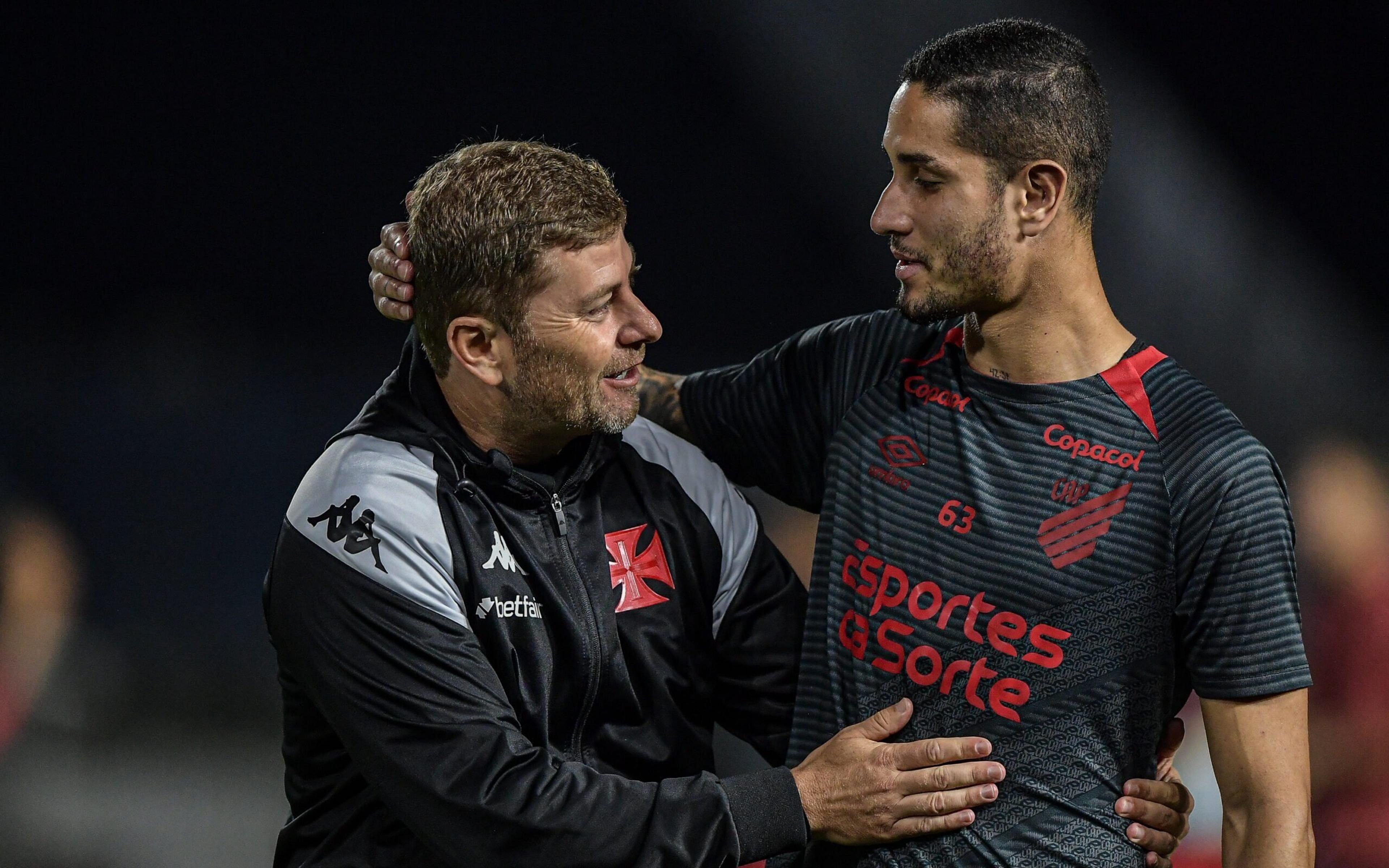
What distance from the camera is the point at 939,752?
1315mm

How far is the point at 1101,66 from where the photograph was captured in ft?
8.79

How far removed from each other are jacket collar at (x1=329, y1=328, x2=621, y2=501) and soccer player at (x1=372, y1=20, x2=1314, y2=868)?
0.29 m

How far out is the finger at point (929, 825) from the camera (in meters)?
1.31

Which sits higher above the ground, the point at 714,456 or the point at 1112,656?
the point at 714,456

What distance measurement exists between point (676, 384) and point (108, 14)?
60.5 inches

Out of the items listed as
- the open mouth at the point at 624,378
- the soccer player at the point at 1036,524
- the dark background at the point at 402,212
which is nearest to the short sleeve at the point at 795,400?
the soccer player at the point at 1036,524

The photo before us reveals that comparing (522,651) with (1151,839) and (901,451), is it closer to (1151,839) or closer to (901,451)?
(901,451)

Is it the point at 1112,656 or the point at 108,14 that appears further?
the point at 108,14

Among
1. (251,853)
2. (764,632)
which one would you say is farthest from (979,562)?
(251,853)

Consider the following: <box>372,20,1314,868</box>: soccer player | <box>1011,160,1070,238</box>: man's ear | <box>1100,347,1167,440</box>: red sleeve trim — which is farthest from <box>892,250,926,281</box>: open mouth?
<box>1100,347,1167,440</box>: red sleeve trim

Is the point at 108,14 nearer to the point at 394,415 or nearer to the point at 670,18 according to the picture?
the point at 670,18

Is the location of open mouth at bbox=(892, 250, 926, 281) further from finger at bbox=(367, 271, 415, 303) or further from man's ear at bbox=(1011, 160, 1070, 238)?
finger at bbox=(367, 271, 415, 303)

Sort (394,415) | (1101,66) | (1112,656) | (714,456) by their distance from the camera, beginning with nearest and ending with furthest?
1. (1112,656)
2. (394,415)
3. (714,456)
4. (1101,66)

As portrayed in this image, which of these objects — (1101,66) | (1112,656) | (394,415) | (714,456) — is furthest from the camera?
(1101,66)
